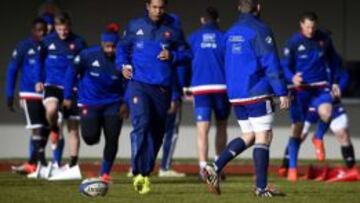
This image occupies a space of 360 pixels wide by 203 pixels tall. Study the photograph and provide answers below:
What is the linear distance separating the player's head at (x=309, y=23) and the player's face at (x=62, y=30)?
12.4ft

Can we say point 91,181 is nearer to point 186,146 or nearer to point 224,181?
point 224,181

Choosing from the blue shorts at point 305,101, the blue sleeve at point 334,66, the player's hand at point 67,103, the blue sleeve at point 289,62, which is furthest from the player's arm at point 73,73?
the blue sleeve at point 334,66

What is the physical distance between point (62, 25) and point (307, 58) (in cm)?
394

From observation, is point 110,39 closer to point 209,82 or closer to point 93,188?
point 209,82

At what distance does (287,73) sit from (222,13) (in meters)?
7.68

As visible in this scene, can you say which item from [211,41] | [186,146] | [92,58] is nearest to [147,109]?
[92,58]

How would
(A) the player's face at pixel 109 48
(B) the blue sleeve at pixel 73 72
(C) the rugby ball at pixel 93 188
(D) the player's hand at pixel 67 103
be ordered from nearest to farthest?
(C) the rugby ball at pixel 93 188
(A) the player's face at pixel 109 48
(B) the blue sleeve at pixel 73 72
(D) the player's hand at pixel 67 103

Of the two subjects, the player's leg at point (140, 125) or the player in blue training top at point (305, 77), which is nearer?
the player's leg at point (140, 125)

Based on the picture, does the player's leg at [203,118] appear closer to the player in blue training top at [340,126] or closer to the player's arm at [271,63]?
the player in blue training top at [340,126]

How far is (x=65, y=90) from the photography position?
18.6 metres

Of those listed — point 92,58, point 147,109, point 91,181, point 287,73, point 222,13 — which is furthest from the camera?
point 222,13

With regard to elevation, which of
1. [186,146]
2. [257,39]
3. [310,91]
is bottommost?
[186,146]

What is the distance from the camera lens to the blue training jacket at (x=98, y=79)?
18.1 meters

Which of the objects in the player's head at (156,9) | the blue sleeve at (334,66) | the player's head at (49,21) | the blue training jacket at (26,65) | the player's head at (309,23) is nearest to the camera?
the player's head at (156,9)
